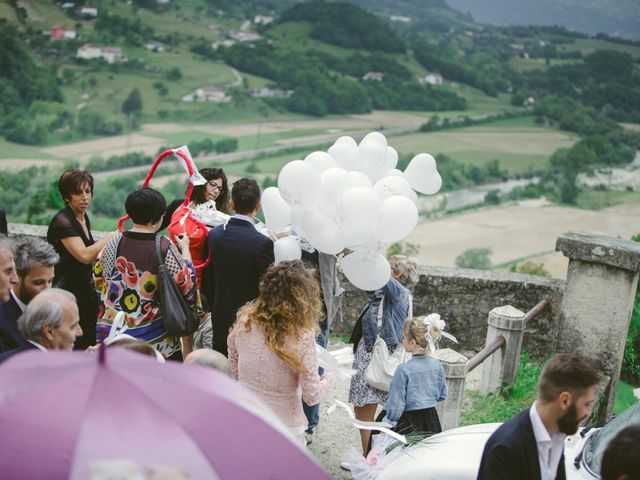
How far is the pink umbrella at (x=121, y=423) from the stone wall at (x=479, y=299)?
5.32 metres

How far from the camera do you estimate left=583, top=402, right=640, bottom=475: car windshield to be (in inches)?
151

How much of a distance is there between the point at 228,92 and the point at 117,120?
505 cm

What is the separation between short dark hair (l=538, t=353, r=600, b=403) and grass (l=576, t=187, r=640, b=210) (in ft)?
79.8

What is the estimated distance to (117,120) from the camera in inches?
1169

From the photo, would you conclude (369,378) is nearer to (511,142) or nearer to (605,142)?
(605,142)

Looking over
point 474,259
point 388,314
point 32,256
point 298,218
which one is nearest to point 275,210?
point 298,218

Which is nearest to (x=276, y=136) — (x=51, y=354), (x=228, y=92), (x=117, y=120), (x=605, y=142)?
(x=228, y=92)

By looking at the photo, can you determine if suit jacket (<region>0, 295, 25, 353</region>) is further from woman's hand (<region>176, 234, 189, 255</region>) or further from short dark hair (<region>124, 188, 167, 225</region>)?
woman's hand (<region>176, 234, 189, 255</region>)

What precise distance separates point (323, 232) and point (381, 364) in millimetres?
943

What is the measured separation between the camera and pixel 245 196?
14.8 ft

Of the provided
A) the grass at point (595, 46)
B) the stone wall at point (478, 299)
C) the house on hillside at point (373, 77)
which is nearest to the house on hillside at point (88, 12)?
the house on hillside at point (373, 77)

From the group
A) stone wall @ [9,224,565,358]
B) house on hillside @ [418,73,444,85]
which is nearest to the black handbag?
stone wall @ [9,224,565,358]

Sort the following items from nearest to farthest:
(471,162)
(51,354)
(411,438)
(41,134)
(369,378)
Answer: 1. (51,354)
2. (411,438)
3. (369,378)
4. (41,134)
5. (471,162)

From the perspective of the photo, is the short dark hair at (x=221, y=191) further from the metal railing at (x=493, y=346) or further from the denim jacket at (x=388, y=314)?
the metal railing at (x=493, y=346)
